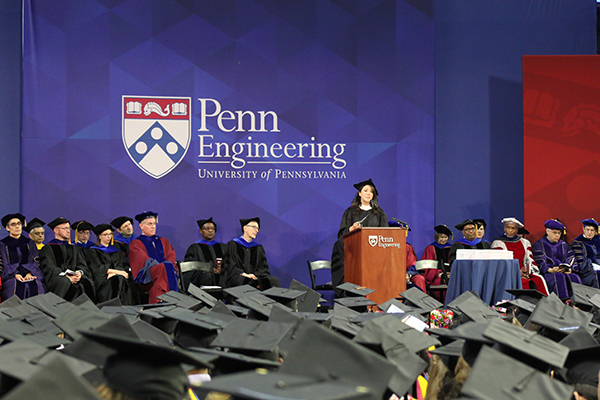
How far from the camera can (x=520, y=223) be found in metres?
8.24

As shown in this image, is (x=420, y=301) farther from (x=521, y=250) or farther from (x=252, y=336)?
(x=521, y=250)

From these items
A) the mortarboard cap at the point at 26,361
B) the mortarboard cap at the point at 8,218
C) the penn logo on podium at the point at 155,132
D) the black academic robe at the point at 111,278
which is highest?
the penn logo on podium at the point at 155,132

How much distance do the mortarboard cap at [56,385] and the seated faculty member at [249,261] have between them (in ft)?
18.8

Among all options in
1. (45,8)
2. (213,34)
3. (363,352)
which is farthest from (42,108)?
(363,352)

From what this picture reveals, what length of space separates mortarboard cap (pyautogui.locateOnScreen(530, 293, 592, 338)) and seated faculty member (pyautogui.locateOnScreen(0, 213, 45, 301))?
530 centimetres

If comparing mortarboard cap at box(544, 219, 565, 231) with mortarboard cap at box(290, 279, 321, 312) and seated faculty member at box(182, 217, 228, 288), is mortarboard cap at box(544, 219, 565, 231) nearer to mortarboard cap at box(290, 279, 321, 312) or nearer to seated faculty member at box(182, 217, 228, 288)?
seated faculty member at box(182, 217, 228, 288)

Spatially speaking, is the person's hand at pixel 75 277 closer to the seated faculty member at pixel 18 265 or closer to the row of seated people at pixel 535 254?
the seated faculty member at pixel 18 265

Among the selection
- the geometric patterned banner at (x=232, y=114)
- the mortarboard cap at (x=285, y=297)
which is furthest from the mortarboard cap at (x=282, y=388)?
the geometric patterned banner at (x=232, y=114)

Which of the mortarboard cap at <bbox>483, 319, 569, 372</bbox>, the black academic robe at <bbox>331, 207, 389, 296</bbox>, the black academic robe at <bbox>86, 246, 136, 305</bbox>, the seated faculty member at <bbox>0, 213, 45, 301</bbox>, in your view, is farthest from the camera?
the black academic robe at <bbox>331, 207, 389, 296</bbox>

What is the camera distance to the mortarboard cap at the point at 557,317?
2.92m

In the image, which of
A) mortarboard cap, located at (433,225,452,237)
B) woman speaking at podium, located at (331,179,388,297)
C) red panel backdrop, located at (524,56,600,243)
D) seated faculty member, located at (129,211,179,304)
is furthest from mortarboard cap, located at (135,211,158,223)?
red panel backdrop, located at (524,56,600,243)

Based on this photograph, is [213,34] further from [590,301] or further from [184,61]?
[590,301]

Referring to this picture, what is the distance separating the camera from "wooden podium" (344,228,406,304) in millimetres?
5641

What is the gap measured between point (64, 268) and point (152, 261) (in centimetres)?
99
